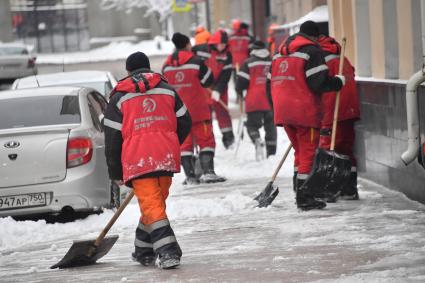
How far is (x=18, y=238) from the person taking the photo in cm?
1096

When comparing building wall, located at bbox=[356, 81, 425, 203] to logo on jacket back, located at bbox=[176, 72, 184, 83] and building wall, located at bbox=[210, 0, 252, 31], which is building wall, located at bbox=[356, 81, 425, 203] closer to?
logo on jacket back, located at bbox=[176, 72, 184, 83]

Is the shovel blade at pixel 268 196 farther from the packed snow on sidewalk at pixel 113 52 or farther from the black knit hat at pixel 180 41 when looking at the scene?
the packed snow on sidewalk at pixel 113 52

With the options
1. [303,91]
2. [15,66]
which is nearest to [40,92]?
[303,91]

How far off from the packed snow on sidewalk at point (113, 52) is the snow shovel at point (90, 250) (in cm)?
4797

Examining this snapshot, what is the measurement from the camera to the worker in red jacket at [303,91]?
11.5 m

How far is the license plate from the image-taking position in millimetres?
11445

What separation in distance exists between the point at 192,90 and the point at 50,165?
4064mm

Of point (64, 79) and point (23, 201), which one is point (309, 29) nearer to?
point (23, 201)

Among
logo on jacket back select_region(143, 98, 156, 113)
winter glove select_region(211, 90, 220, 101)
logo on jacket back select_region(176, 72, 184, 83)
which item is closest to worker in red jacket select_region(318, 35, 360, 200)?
logo on jacket back select_region(176, 72, 184, 83)

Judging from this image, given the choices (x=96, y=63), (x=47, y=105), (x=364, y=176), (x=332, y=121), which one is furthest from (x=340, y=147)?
(x=96, y=63)

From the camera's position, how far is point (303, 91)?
1166 cm

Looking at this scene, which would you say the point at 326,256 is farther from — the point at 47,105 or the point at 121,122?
the point at 47,105

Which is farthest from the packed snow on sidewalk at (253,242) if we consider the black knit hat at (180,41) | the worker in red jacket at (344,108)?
the black knit hat at (180,41)

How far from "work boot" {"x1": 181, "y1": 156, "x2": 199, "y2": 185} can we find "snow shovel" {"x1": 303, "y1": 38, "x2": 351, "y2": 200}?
3.87 metres
